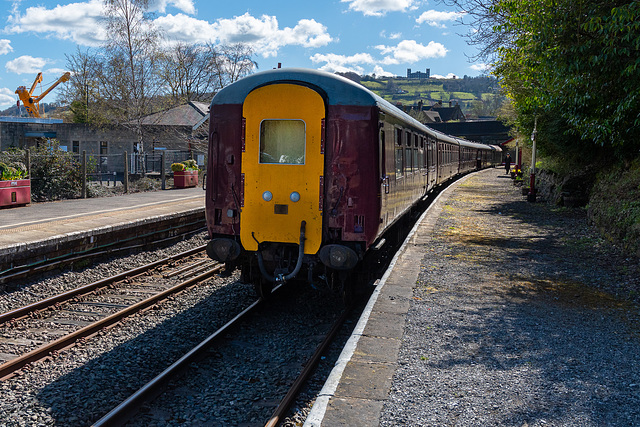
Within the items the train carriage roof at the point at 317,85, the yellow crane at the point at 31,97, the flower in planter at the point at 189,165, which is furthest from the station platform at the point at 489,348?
the yellow crane at the point at 31,97

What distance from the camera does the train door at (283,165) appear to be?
696cm

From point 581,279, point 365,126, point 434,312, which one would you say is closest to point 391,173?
point 365,126

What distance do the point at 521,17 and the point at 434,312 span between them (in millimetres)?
7237

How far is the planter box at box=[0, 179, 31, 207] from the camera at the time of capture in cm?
1523

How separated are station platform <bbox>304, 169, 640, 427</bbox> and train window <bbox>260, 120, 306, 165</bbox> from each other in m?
2.12

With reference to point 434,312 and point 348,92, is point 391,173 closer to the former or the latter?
point 348,92

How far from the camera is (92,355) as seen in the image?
633cm

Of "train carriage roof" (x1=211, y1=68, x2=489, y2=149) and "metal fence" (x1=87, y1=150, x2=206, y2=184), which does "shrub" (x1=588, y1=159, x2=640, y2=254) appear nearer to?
"train carriage roof" (x1=211, y1=68, x2=489, y2=149)

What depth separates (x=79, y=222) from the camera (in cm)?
1258

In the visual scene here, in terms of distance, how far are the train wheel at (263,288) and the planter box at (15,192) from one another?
1059cm

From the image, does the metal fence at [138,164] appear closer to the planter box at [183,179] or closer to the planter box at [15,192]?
the planter box at [183,179]

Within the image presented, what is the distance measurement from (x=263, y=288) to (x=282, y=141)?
7.72ft

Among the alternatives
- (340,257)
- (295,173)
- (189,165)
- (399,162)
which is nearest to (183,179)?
(189,165)

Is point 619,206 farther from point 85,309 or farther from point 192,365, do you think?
point 85,309
